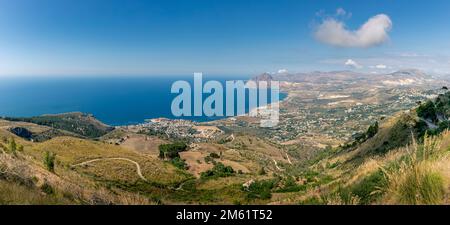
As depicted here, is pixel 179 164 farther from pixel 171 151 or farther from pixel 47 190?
pixel 47 190

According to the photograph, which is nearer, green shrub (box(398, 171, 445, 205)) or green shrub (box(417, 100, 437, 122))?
green shrub (box(398, 171, 445, 205))

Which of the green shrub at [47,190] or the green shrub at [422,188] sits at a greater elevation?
the green shrub at [422,188]

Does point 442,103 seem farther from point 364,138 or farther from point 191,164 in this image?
point 191,164

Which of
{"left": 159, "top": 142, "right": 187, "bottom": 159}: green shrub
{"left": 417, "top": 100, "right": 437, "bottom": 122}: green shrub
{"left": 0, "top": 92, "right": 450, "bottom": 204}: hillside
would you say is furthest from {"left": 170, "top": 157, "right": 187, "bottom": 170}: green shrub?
{"left": 417, "top": 100, "right": 437, "bottom": 122}: green shrub

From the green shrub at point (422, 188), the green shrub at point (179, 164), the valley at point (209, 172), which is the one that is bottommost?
the green shrub at point (179, 164)

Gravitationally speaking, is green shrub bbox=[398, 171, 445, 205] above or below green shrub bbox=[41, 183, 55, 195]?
above

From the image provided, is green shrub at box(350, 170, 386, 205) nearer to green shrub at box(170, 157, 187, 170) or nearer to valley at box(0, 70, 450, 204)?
valley at box(0, 70, 450, 204)

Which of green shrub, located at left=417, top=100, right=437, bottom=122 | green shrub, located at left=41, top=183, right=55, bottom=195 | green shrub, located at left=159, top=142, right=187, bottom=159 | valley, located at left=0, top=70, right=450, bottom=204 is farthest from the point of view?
green shrub, located at left=159, top=142, right=187, bottom=159

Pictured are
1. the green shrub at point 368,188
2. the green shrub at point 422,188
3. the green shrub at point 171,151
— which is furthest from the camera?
the green shrub at point 171,151

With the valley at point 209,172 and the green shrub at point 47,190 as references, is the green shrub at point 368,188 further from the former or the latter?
the green shrub at point 47,190

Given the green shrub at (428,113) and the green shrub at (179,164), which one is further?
the green shrub at (179,164)

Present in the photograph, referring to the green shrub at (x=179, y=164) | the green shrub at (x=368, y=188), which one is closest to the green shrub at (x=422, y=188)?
the green shrub at (x=368, y=188)

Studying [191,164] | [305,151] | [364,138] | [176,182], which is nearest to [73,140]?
[191,164]
